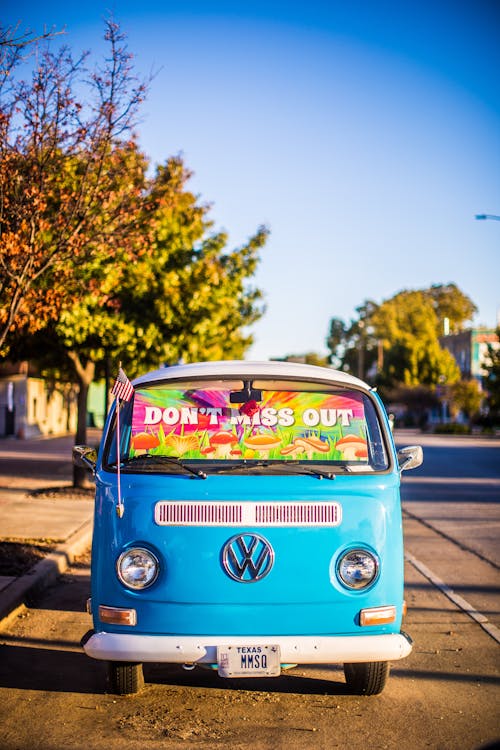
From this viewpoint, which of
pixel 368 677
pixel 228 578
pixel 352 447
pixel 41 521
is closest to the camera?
pixel 228 578

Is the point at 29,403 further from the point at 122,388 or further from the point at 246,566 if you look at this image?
the point at 246,566

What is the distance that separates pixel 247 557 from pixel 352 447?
0.99 m

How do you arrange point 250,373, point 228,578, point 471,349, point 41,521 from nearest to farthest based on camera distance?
point 228,578 → point 250,373 → point 41,521 → point 471,349

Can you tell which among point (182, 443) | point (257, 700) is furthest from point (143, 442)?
point (257, 700)

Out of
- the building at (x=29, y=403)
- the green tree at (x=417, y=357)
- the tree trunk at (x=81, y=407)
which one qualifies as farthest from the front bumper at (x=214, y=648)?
the green tree at (x=417, y=357)

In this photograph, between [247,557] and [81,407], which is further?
[81,407]

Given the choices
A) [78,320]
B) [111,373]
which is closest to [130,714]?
[78,320]

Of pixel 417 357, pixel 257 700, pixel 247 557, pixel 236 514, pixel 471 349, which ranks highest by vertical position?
pixel 471 349

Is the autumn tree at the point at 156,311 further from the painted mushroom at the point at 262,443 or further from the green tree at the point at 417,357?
the green tree at the point at 417,357

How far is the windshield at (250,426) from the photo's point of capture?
5.23 meters

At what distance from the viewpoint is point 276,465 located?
5078mm

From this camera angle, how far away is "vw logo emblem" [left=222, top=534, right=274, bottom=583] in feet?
15.7

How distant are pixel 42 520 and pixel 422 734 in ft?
29.0

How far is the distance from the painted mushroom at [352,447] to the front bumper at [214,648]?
107 cm
